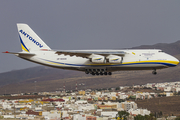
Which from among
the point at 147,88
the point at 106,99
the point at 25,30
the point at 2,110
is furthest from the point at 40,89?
the point at 25,30

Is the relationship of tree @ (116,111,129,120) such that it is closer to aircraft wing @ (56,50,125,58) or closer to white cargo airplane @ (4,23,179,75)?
white cargo airplane @ (4,23,179,75)

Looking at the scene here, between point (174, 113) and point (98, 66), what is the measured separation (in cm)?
6461

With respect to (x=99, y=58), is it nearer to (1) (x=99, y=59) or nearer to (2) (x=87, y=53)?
(1) (x=99, y=59)

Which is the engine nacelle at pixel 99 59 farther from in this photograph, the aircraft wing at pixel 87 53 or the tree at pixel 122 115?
the tree at pixel 122 115

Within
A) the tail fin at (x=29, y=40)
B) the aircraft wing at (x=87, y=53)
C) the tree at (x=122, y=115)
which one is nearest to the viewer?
the aircraft wing at (x=87, y=53)

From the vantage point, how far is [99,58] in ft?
134

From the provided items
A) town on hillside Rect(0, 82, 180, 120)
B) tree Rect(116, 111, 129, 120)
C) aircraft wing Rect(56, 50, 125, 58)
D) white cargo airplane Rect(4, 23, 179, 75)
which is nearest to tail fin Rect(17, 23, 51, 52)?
white cargo airplane Rect(4, 23, 179, 75)

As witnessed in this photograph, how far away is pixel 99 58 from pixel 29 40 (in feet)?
33.3

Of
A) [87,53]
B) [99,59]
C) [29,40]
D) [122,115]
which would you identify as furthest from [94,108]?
[99,59]

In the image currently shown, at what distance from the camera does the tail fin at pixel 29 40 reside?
45.4 m

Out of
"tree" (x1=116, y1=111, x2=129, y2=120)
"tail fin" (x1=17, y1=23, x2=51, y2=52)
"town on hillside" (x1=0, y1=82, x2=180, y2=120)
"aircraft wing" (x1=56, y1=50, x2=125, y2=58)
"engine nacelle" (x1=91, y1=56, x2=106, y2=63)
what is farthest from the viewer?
"tree" (x1=116, y1=111, x2=129, y2=120)

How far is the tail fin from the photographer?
149 feet

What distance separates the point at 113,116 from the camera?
90.8 m

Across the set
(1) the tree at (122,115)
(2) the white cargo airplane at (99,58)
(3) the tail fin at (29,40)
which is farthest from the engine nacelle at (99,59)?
(1) the tree at (122,115)
